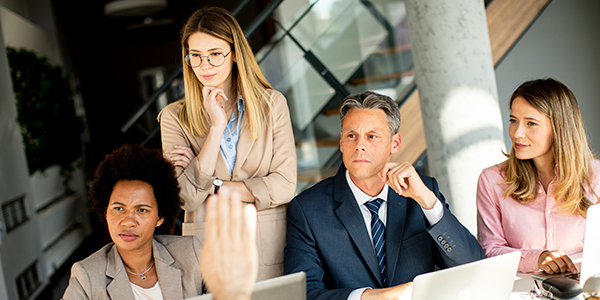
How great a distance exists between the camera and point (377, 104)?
191 cm

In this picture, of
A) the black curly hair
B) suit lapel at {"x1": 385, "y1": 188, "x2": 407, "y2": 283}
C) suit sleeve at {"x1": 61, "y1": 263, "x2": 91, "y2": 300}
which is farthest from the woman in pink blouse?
suit sleeve at {"x1": 61, "y1": 263, "x2": 91, "y2": 300}

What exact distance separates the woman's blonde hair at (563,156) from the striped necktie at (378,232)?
60 centimetres

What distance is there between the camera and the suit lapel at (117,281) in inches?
65.5

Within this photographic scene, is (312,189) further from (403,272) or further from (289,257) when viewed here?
(403,272)

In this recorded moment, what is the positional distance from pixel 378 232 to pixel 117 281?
94 centimetres

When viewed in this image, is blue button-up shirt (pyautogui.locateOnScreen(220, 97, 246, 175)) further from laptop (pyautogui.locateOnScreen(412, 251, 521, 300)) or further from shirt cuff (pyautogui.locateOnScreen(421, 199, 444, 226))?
laptop (pyautogui.locateOnScreen(412, 251, 521, 300))

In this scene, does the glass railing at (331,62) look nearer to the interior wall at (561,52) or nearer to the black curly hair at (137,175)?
the interior wall at (561,52)

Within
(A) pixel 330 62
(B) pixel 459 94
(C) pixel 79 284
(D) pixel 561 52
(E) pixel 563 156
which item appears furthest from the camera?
(A) pixel 330 62

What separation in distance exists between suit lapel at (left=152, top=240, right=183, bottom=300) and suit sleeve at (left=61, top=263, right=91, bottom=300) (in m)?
0.23

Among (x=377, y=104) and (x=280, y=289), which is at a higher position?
(x=377, y=104)

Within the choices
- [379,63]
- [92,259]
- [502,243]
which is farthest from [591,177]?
Answer: [379,63]

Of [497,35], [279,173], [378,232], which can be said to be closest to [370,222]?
[378,232]

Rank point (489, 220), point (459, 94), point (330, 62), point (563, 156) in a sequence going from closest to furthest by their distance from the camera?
1. point (563, 156)
2. point (489, 220)
3. point (459, 94)
4. point (330, 62)

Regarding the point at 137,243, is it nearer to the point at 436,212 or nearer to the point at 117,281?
the point at 117,281
